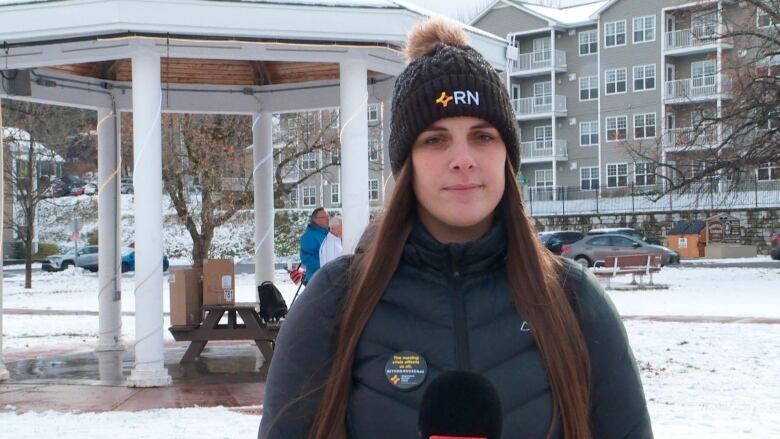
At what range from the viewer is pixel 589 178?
202 ft

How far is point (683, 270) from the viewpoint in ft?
111

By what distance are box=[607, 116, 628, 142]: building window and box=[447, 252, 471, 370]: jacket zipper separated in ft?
192

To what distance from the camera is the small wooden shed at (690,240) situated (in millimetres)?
44219

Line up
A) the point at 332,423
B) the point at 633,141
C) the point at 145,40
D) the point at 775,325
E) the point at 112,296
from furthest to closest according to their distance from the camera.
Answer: the point at 633,141, the point at 775,325, the point at 112,296, the point at 145,40, the point at 332,423

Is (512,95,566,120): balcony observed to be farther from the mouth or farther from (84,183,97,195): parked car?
the mouth

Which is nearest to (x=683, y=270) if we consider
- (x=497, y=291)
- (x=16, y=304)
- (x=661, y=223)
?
(x=661, y=223)

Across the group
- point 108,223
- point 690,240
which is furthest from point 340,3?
point 690,240

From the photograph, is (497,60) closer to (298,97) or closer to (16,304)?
(298,97)

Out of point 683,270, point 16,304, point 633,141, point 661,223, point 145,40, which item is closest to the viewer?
point 145,40

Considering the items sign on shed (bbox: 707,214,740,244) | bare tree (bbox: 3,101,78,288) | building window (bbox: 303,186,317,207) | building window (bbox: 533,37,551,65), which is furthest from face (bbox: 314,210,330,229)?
building window (bbox: 303,186,317,207)

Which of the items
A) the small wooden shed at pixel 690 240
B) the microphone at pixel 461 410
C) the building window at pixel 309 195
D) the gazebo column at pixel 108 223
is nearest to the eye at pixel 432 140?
the microphone at pixel 461 410

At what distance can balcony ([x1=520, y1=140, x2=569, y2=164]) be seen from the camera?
61719mm

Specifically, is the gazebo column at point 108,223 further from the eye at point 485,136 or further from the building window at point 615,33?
the building window at point 615,33

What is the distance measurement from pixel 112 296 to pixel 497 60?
6.25 meters
